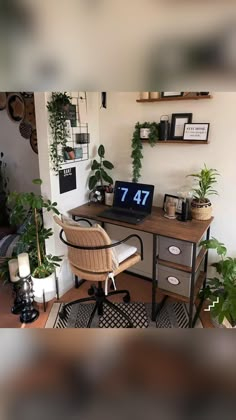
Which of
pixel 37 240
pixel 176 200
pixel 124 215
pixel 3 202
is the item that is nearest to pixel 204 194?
pixel 176 200

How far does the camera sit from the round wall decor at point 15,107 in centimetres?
305

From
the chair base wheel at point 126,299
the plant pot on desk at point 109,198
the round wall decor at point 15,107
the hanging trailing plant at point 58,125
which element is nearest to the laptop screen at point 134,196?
the plant pot on desk at point 109,198

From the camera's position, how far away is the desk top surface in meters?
1.91

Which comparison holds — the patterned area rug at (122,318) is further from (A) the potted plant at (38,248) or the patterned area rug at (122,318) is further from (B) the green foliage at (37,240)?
(B) the green foliage at (37,240)

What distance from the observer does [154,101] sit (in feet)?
7.60

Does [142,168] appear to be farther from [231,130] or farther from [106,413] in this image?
[106,413]

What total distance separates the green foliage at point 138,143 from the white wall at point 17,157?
131cm

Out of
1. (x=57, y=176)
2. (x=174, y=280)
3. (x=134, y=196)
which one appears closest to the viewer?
(x=174, y=280)

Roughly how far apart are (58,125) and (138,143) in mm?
730

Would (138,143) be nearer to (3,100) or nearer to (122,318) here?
(122,318)

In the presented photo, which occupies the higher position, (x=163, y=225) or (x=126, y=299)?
(x=163, y=225)

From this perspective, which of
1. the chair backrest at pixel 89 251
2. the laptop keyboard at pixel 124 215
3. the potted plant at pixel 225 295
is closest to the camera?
the potted plant at pixel 225 295

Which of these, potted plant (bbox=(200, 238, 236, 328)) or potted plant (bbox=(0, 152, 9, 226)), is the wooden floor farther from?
potted plant (bbox=(0, 152, 9, 226))

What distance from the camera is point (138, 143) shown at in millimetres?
2461
